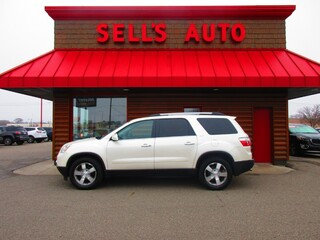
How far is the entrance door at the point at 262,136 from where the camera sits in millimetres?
11383

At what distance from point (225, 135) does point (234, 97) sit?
14.6 feet

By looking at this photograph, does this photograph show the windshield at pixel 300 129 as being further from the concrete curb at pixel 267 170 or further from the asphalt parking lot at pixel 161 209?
the asphalt parking lot at pixel 161 209

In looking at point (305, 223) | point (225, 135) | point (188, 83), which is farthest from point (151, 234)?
point (188, 83)

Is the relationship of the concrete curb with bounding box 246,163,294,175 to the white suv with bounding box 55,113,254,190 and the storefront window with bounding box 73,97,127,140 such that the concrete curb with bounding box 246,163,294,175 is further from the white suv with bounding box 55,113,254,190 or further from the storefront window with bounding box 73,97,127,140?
the storefront window with bounding box 73,97,127,140

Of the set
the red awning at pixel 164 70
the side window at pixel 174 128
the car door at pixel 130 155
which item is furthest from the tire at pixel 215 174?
the red awning at pixel 164 70

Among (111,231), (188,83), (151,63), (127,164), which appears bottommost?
(111,231)

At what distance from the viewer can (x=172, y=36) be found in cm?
1165

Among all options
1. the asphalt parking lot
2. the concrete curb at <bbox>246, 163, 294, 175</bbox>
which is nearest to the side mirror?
the asphalt parking lot

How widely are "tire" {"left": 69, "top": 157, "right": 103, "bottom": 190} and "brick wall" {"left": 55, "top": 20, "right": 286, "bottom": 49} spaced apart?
5.87 meters

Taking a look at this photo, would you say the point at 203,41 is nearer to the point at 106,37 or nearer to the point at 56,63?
the point at 106,37

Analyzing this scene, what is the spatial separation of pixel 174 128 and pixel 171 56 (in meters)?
4.51

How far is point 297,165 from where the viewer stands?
436 inches

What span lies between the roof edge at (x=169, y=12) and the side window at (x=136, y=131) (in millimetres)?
6002

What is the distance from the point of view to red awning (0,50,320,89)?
31.0 feet
